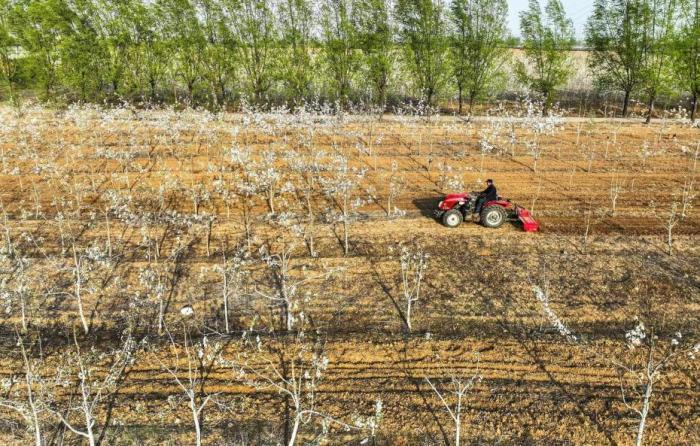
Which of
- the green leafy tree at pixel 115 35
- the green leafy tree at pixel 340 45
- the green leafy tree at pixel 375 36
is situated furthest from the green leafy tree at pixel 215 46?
the green leafy tree at pixel 375 36

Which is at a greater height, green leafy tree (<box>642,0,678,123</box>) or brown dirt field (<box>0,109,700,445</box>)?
green leafy tree (<box>642,0,678,123</box>)

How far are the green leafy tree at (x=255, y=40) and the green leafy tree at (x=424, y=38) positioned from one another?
390 inches

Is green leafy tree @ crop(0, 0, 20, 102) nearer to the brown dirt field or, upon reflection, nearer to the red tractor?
the brown dirt field

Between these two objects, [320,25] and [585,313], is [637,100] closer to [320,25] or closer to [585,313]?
[320,25]

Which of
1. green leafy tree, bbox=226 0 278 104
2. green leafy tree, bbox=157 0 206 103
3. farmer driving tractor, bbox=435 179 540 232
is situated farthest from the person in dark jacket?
green leafy tree, bbox=157 0 206 103

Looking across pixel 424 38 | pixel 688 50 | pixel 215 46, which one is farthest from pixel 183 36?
pixel 688 50

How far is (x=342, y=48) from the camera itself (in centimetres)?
3712

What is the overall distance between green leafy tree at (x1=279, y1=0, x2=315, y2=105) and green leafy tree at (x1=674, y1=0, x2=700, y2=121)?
25943 millimetres

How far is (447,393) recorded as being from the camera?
9578 mm

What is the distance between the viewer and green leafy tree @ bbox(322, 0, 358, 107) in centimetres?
3712

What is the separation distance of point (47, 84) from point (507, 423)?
3685 centimetres

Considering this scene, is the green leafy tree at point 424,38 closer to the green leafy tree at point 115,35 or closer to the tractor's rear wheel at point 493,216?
the green leafy tree at point 115,35

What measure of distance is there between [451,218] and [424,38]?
23.9 meters

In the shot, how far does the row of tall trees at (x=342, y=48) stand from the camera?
35062mm
